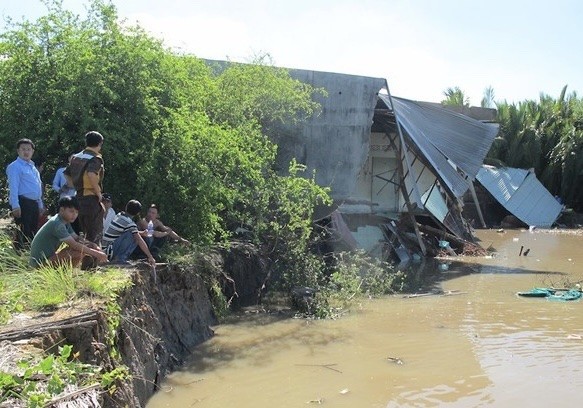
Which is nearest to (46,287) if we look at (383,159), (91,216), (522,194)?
(91,216)

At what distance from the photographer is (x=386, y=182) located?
64.9 ft

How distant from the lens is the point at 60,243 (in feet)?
21.6

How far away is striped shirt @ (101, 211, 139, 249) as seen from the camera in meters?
8.26

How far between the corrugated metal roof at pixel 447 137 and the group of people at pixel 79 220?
10.00m

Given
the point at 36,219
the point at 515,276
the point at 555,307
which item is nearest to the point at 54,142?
the point at 36,219

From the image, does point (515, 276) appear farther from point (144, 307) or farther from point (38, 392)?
point (38, 392)

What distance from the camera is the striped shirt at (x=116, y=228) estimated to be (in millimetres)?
8258

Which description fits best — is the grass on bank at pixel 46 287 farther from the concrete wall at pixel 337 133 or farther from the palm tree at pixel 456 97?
the palm tree at pixel 456 97

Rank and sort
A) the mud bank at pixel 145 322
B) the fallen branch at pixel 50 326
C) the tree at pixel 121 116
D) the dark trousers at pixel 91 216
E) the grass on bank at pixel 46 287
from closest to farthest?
the fallen branch at pixel 50 326, the mud bank at pixel 145 322, the grass on bank at pixel 46 287, the dark trousers at pixel 91 216, the tree at pixel 121 116

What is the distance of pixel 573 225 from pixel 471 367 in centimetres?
2650

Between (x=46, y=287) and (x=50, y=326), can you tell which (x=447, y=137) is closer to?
(x=46, y=287)

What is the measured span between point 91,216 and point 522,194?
28.5m

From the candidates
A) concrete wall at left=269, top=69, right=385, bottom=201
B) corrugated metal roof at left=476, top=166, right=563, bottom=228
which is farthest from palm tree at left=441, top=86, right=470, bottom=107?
concrete wall at left=269, top=69, right=385, bottom=201

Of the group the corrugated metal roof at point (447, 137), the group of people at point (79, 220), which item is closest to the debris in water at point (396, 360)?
the group of people at point (79, 220)
